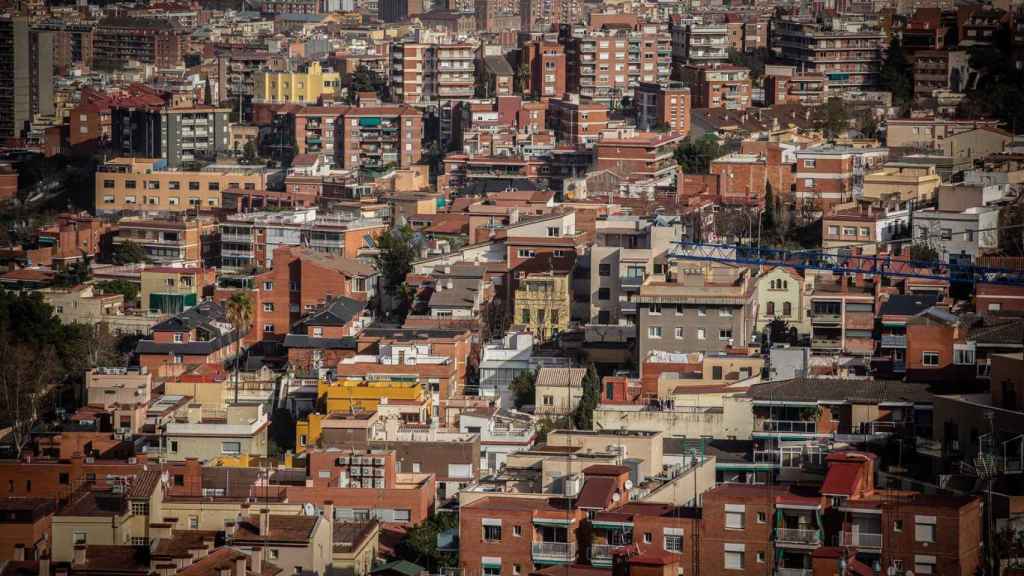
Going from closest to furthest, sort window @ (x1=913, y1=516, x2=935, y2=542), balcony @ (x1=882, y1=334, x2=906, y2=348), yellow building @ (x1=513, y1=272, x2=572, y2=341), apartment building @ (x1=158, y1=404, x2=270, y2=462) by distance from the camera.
Result: 1. window @ (x1=913, y1=516, x2=935, y2=542)
2. apartment building @ (x1=158, y1=404, x2=270, y2=462)
3. balcony @ (x1=882, y1=334, x2=906, y2=348)
4. yellow building @ (x1=513, y1=272, x2=572, y2=341)

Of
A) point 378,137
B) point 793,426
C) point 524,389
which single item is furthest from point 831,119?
point 793,426

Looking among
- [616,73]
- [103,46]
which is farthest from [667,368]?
[103,46]

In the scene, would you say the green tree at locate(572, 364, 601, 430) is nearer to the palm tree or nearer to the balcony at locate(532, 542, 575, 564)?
the balcony at locate(532, 542, 575, 564)

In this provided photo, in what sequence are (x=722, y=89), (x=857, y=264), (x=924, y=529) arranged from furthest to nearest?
1. (x=722, y=89)
2. (x=857, y=264)
3. (x=924, y=529)

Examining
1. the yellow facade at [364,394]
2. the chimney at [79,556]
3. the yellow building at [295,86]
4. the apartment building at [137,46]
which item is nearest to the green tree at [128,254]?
the yellow facade at [364,394]

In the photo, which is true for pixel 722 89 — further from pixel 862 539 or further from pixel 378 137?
pixel 862 539

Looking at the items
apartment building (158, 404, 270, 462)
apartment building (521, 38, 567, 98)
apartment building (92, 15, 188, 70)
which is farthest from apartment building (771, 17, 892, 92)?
apartment building (158, 404, 270, 462)
